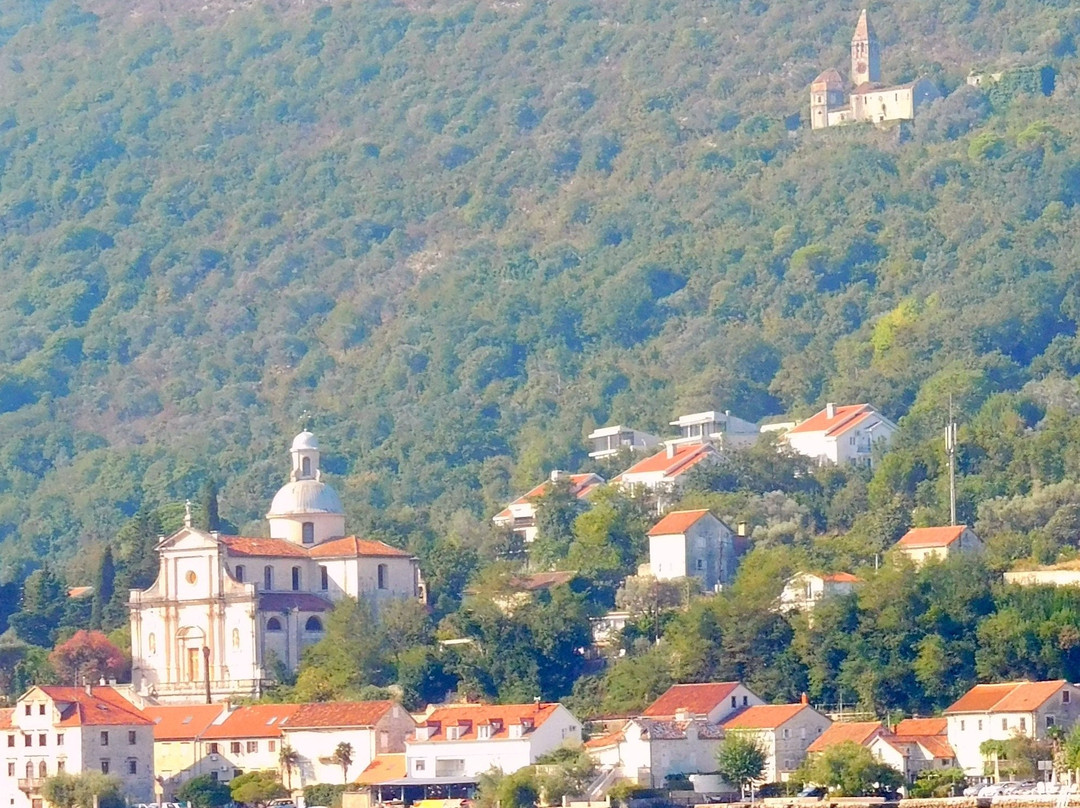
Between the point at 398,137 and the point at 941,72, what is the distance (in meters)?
30.8

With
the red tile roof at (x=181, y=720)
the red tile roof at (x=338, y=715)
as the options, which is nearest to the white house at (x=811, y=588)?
the red tile roof at (x=338, y=715)

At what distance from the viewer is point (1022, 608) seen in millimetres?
86375

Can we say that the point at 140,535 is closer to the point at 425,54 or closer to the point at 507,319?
the point at 507,319

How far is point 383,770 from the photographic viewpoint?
85.3m

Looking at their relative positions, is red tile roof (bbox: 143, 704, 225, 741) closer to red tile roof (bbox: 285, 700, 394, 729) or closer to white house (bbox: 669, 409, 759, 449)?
red tile roof (bbox: 285, 700, 394, 729)

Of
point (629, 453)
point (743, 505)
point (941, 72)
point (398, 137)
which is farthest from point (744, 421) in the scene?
point (398, 137)

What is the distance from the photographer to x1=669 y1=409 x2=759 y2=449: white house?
11981 cm

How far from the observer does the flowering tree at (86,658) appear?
97.1 m

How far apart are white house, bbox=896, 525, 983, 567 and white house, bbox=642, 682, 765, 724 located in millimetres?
9287

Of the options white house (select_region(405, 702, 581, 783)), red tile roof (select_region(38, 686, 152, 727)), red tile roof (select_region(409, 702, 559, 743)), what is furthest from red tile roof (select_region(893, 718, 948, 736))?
red tile roof (select_region(38, 686, 152, 727))

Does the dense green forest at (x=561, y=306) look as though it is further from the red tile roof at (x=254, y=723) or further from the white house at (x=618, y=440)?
the red tile roof at (x=254, y=723)

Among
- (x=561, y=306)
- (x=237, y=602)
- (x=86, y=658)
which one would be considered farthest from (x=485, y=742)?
(x=561, y=306)

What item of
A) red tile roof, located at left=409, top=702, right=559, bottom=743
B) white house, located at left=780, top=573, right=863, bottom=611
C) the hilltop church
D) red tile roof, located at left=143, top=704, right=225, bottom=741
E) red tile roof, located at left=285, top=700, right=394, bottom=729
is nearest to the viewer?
red tile roof, located at left=409, top=702, right=559, bottom=743

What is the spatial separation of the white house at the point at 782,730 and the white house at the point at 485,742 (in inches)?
164
